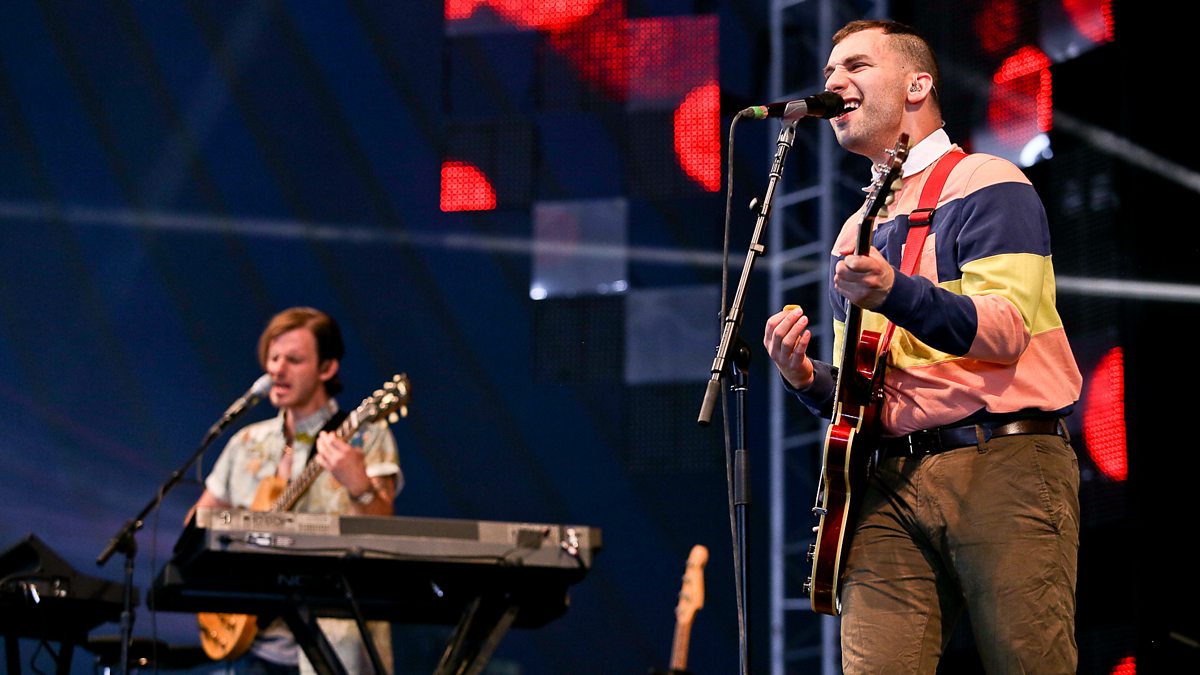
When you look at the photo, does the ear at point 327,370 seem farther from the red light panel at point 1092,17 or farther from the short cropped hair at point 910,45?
the red light panel at point 1092,17

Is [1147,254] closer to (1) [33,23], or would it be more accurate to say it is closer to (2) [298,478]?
(2) [298,478]

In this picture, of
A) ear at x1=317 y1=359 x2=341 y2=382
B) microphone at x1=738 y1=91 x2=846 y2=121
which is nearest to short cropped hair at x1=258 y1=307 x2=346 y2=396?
ear at x1=317 y1=359 x2=341 y2=382

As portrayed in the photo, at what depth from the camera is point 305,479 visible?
4.38m

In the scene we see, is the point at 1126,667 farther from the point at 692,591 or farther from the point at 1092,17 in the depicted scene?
the point at 1092,17

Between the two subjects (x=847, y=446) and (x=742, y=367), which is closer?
(x=847, y=446)

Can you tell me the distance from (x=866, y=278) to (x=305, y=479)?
2.66 m

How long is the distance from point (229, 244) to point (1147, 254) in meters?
4.78

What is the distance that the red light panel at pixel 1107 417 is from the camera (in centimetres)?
476

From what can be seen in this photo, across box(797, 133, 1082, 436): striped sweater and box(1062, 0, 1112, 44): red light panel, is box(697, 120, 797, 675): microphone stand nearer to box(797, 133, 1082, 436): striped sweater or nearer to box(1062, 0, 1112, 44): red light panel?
box(797, 133, 1082, 436): striped sweater

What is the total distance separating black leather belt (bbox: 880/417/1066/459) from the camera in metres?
2.33

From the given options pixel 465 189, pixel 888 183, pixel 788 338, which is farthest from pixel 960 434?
pixel 465 189

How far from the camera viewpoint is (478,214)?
24.4 feet

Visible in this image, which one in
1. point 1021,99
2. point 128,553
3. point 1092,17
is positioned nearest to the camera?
point 128,553

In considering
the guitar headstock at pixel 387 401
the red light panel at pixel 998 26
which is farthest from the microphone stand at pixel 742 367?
the red light panel at pixel 998 26
